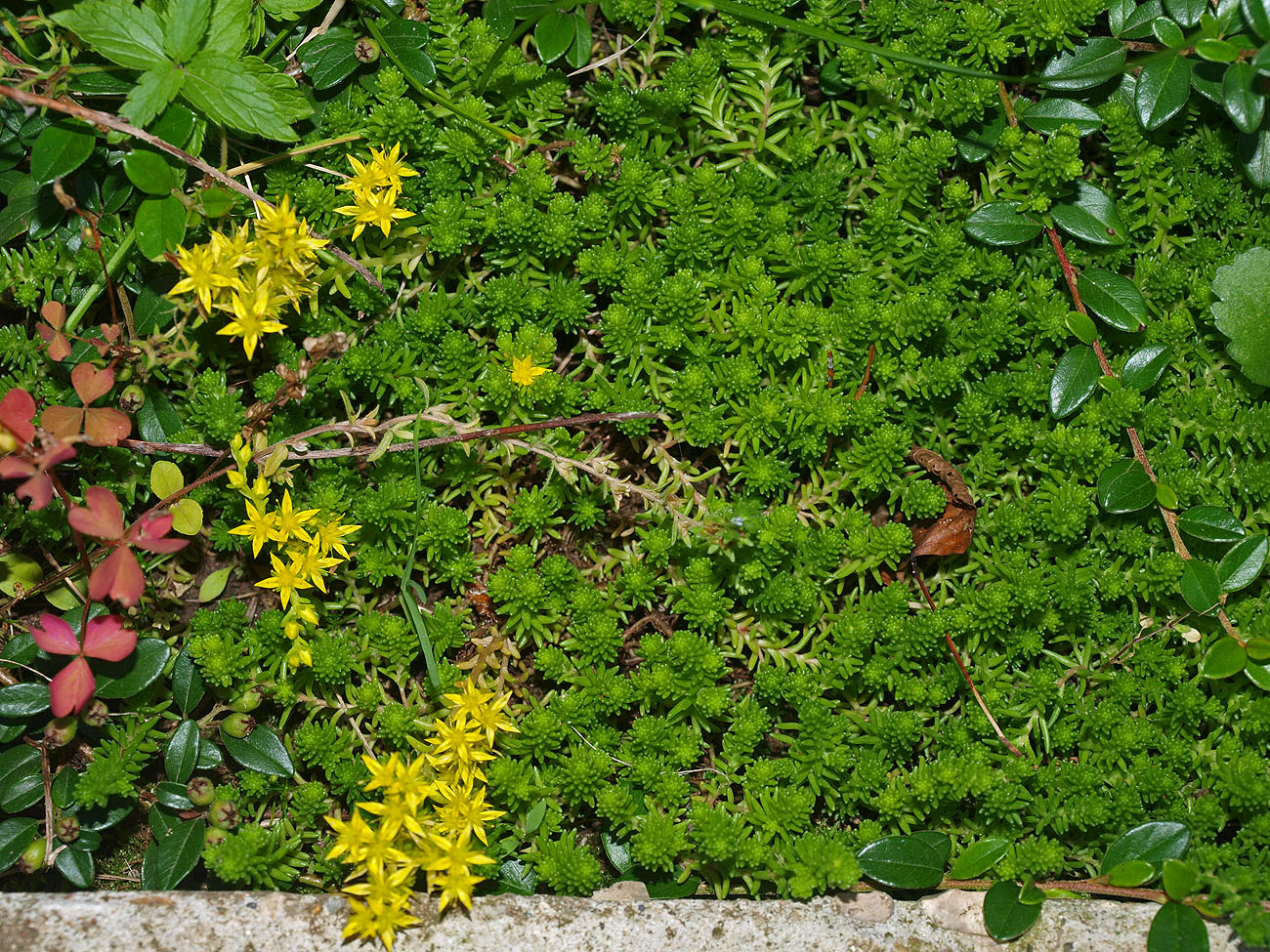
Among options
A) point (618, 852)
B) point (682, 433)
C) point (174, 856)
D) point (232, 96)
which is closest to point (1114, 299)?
point (682, 433)

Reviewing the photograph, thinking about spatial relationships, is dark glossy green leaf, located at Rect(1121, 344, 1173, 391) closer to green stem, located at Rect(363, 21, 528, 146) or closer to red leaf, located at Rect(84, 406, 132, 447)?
green stem, located at Rect(363, 21, 528, 146)

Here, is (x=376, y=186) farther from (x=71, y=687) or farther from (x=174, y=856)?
(x=174, y=856)

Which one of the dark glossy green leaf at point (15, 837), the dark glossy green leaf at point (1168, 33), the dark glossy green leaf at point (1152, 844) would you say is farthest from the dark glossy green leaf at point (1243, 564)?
the dark glossy green leaf at point (15, 837)

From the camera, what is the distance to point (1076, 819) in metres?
2.88

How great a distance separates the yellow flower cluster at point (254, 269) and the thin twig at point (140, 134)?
0.08 metres

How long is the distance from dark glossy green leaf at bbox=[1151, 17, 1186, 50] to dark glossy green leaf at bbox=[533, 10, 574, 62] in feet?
6.12

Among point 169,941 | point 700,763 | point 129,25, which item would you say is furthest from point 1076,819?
point 129,25

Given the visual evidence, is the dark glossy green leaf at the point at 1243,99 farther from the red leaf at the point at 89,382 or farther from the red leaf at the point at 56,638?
the red leaf at the point at 56,638

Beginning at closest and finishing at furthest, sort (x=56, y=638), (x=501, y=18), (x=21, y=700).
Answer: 1. (x=56, y=638)
2. (x=21, y=700)
3. (x=501, y=18)

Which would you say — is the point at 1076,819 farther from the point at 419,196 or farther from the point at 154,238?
the point at 154,238

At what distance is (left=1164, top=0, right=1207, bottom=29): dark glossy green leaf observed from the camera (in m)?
3.11

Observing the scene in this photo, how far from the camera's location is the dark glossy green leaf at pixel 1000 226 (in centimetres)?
311

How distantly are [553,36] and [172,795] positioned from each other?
2627 mm

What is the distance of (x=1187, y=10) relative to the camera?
3.12 metres
